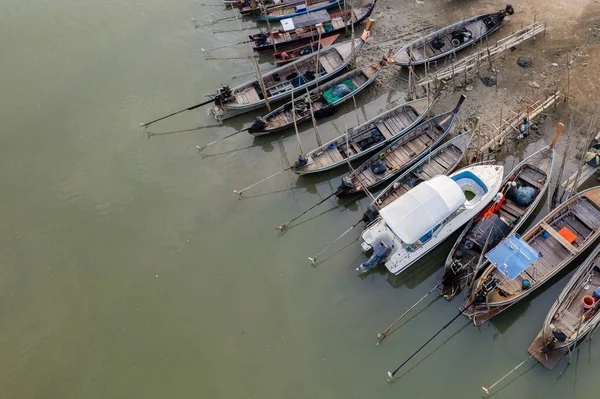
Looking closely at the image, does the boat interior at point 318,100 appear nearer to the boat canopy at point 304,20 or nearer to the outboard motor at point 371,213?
the boat canopy at point 304,20

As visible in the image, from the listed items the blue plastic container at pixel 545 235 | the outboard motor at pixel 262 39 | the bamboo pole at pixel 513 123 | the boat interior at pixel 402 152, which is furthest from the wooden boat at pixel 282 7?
the blue plastic container at pixel 545 235

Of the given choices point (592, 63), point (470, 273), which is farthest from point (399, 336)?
point (592, 63)

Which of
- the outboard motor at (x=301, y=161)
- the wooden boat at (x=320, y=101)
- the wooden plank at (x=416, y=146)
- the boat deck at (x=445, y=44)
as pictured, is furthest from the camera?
the boat deck at (x=445, y=44)

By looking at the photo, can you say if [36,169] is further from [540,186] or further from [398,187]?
[540,186]

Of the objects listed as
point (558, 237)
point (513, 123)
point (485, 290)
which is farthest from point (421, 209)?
point (513, 123)

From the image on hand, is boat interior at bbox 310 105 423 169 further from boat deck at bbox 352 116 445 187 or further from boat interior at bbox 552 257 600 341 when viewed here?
boat interior at bbox 552 257 600 341

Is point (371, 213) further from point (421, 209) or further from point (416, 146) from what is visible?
point (416, 146)
